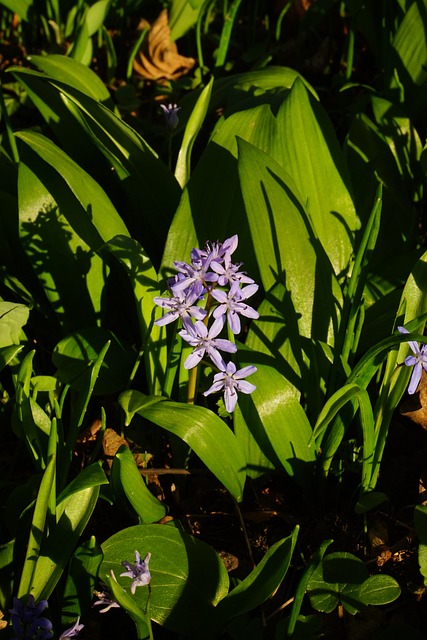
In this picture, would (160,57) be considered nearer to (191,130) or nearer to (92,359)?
(191,130)

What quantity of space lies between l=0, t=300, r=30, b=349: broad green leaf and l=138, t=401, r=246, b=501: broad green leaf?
434mm

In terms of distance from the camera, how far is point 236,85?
9.08ft

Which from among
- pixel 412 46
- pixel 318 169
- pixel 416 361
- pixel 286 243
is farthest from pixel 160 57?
pixel 416 361

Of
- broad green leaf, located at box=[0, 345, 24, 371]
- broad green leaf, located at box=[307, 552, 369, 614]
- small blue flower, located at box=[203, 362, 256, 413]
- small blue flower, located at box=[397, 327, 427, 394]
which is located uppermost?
broad green leaf, located at box=[0, 345, 24, 371]

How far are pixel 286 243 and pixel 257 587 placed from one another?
882 millimetres

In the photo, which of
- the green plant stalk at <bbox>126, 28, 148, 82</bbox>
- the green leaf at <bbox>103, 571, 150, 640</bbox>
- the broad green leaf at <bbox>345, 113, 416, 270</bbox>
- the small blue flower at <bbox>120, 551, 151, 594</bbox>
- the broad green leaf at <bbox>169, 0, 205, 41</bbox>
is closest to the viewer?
the green leaf at <bbox>103, 571, 150, 640</bbox>

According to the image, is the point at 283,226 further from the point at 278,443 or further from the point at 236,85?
the point at 236,85

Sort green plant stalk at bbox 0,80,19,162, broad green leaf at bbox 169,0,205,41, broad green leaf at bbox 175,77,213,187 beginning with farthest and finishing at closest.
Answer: broad green leaf at bbox 169,0,205,41
green plant stalk at bbox 0,80,19,162
broad green leaf at bbox 175,77,213,187

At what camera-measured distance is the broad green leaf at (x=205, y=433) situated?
1695mm

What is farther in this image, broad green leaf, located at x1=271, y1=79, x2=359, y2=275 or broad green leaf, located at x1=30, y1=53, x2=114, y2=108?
broad green leaf, located at x1=30, y1=53, x2=114, y2=108

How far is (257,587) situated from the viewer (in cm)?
154

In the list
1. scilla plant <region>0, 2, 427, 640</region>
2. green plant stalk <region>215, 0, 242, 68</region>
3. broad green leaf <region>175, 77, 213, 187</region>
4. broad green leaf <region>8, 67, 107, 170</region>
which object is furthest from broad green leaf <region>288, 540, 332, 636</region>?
green plant stalk <region>215, 0, 242, 68</region>

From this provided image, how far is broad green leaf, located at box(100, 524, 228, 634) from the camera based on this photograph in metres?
1.61

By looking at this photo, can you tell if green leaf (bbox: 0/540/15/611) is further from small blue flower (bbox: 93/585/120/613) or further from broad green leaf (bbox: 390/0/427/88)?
broad green leaf (bbox: 390/0/427/88)
